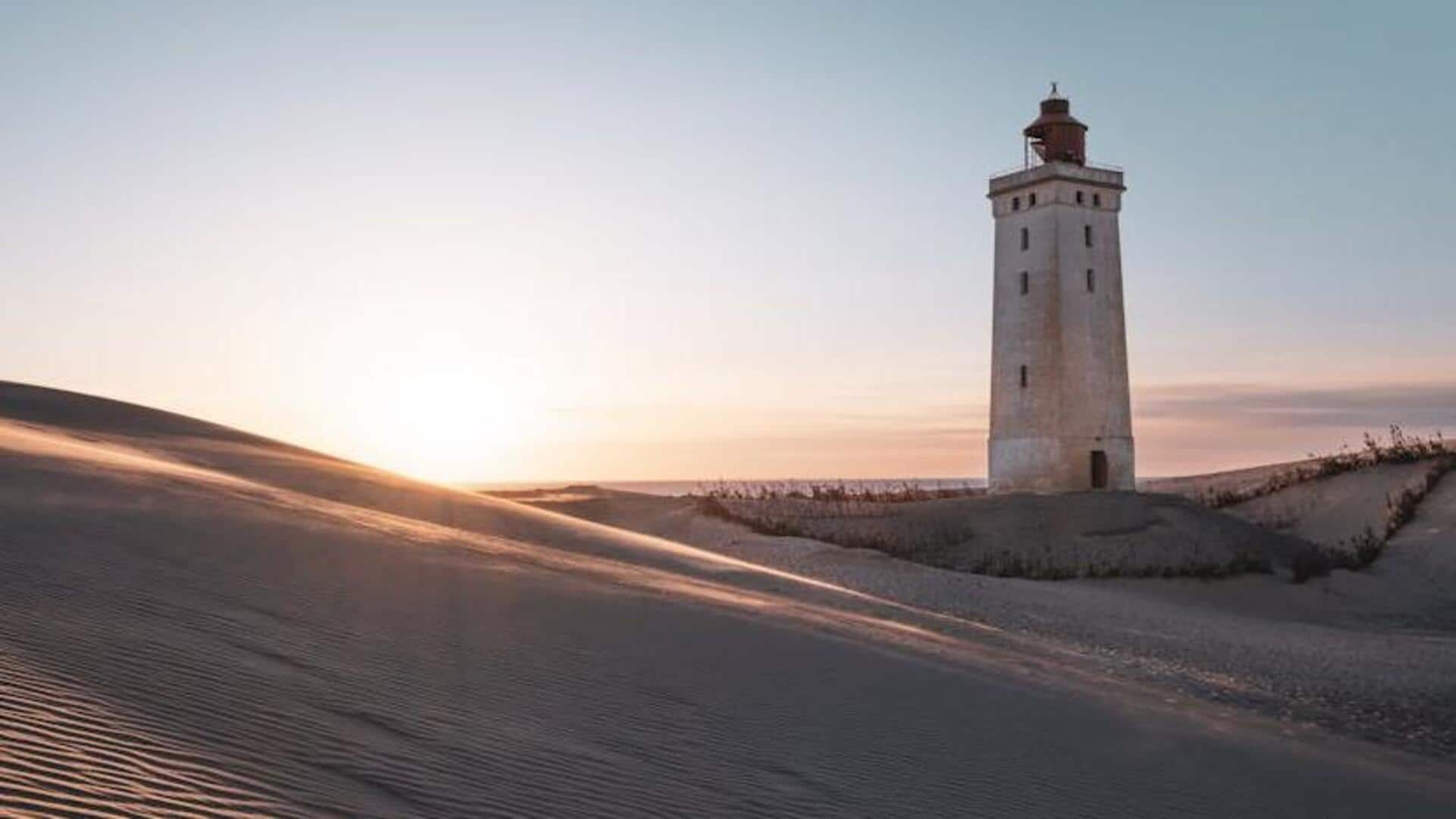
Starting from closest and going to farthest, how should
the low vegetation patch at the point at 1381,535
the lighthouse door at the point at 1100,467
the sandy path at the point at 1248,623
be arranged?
the sandy path at the point at 1248,623 < the low vegetation patch at the point at 1381,535 < the lighthouse door at the point at 1100,467

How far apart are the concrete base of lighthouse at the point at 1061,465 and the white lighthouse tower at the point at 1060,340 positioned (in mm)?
23

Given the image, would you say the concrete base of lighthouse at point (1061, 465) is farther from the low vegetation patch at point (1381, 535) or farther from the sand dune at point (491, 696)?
the sand dune at point (491, 696)

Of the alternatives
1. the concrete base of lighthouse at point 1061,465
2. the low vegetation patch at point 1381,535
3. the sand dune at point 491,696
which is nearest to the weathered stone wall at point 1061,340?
the concrete base of lighthouse at point 1061,465

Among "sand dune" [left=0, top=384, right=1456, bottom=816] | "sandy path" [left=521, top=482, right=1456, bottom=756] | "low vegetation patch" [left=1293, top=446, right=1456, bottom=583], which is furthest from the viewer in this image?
"low vegetation patch" [left=1293, top=446, right=1456, bottom=583]

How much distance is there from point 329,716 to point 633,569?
260 inches

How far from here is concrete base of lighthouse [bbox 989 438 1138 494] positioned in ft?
99.7

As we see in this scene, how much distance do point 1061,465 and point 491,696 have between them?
86.8 feet

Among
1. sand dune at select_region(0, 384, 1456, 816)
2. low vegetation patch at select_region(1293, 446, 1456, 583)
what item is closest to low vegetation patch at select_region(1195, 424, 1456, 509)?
low vegetation patch at select_region(1293, 446, 1456, 583)

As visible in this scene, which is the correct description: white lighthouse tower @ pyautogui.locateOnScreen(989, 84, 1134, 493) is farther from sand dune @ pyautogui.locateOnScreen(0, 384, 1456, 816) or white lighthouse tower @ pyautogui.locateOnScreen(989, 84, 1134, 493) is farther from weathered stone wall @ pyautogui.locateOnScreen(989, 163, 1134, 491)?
sand dune @ pyautogui.locateOnScreen(0, 384, 1456, 816)

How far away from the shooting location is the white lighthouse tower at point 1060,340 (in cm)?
3048

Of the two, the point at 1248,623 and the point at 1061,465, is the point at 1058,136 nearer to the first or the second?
the point at 1061,465

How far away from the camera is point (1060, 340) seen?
30.5 m

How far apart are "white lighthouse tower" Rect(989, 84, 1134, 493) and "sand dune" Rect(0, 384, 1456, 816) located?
2061 cm

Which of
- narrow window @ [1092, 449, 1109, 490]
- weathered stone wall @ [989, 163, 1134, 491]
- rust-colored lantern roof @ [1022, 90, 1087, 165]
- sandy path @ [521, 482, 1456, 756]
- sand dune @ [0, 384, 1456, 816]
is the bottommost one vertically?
sandy path @ [521, 482, 1456, 756]
